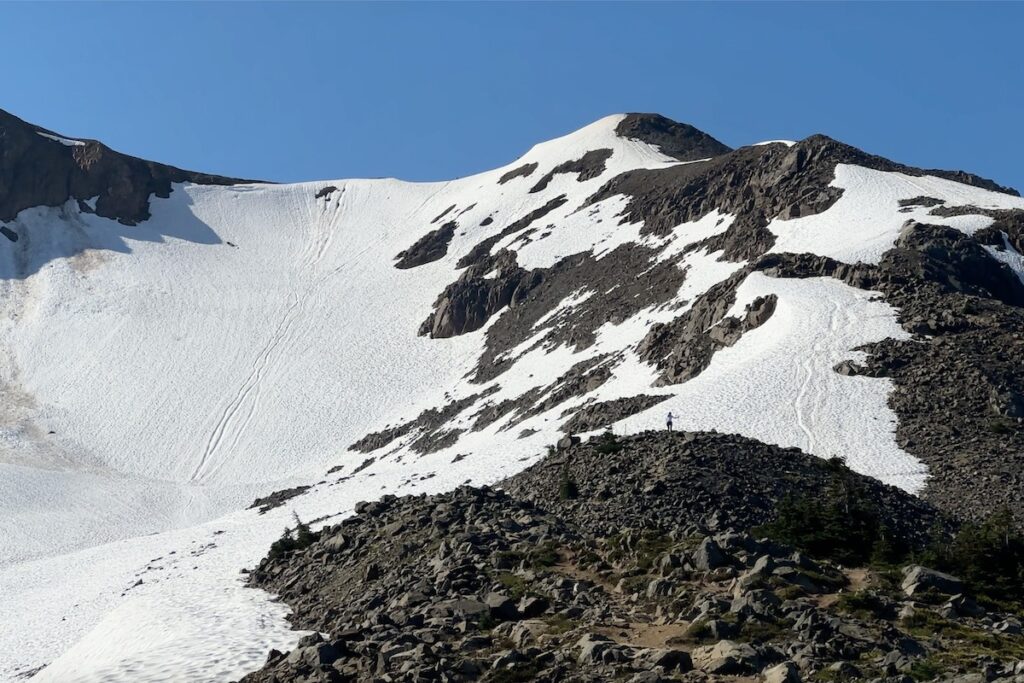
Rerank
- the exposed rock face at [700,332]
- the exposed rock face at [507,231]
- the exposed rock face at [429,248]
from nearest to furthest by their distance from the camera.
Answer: the exposed rock face at [700,332] < the exposed rock face at [507,231] < the exposed rock face at [429,248]

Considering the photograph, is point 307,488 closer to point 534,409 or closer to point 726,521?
point 534,409

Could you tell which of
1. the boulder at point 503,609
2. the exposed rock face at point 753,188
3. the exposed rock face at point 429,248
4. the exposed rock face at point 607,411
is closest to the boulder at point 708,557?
the boulder at point 503,609

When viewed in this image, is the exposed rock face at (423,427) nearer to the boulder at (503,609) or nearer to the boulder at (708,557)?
the boulder at (708,557)

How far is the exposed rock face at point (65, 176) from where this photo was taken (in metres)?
127

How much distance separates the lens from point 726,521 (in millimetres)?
26578

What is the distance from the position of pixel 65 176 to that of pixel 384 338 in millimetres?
56559

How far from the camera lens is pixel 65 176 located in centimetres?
13062

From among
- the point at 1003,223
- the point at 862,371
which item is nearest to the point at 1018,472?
the point at 862,371

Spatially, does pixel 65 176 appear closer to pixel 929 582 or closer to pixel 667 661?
pixel 929 582

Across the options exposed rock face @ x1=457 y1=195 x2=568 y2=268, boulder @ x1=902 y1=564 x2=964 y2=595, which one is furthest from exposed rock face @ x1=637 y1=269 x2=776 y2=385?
exposed rock face @ x1=457 y1=195 x2=568 y2=268

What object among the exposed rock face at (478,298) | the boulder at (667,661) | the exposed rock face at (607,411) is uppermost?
the exposed rock face at (478,298)

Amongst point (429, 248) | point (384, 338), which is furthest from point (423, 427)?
point (429, 248)

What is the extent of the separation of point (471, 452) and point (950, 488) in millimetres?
22046

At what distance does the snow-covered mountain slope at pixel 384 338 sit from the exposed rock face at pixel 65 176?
55 centimetres
